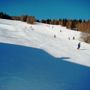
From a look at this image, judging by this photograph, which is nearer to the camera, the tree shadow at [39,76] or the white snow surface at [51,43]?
the tree shadow at [39,76]

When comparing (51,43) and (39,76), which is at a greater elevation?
(51,43)

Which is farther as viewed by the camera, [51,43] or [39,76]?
[51,43]

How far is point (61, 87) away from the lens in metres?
13.1

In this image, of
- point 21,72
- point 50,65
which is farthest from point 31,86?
point 50,65

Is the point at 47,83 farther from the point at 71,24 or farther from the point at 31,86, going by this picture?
the point at 71,24

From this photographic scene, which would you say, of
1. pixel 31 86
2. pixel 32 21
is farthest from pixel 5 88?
pixel 32 21

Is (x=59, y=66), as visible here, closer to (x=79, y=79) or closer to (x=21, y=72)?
(x=79, y=79)

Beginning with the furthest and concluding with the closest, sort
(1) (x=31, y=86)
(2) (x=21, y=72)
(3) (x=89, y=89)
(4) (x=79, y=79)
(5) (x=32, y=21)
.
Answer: (5) (x=32, y=21) → (4) (x=79, y=79) → (2) (x=21, y=72) → (3) (x=89, y=89) → (1) (x=31, y=86)

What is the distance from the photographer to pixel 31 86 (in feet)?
41.0

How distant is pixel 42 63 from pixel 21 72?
430 centimetres

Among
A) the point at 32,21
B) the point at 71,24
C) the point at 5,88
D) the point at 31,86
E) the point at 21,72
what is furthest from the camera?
the point at 71,24

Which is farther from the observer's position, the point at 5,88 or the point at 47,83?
the point at 47,83

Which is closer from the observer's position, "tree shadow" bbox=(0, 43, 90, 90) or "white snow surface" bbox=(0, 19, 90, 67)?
"tree shadow" bbox=(0, 43, 90, 90)

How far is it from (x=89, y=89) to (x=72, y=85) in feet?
3.23
